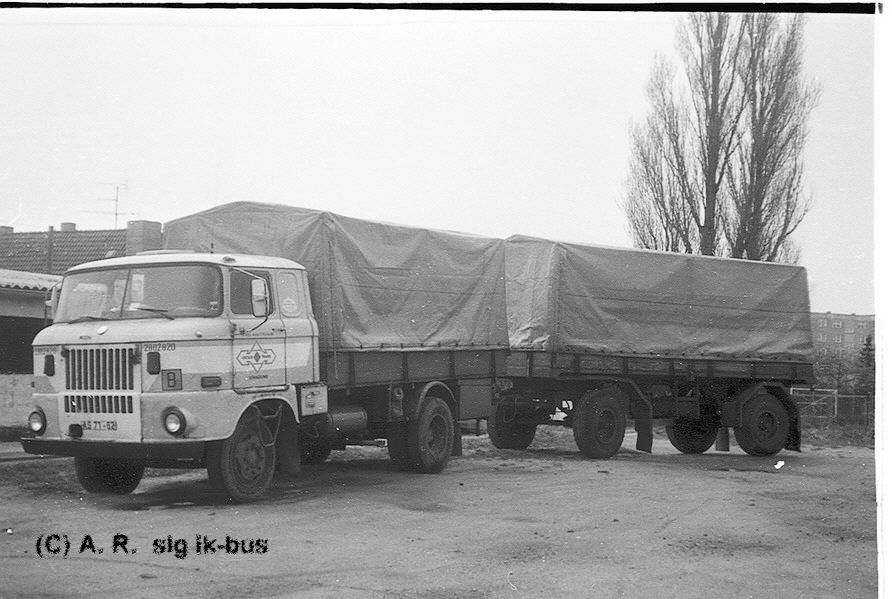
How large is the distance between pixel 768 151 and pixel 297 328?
814 centimetres

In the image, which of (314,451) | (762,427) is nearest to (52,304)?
(314,451)

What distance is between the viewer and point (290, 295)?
10.5m

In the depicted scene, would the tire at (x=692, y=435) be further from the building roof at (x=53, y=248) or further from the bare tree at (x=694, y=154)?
the building roof at (x=53, y=248)

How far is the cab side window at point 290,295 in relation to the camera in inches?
408

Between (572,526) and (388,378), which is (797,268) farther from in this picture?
(572,526)

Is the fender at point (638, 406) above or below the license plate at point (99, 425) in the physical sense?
below

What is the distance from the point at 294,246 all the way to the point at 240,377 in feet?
6.45

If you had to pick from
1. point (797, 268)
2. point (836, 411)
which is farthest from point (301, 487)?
point (836, 411)

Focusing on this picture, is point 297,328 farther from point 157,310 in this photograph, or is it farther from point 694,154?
point 694,154

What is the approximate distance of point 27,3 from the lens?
323 inches

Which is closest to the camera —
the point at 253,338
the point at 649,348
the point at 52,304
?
the point at 253,338

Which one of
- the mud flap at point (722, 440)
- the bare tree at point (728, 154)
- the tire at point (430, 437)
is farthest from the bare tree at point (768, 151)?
the tire at point (430, 437)

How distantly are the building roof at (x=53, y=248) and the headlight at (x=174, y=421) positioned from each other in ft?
13.8

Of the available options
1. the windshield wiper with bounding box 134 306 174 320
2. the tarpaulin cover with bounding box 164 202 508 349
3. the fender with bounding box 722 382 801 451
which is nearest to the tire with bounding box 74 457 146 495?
the windshield wiper with bounding box 134 306 174 320
